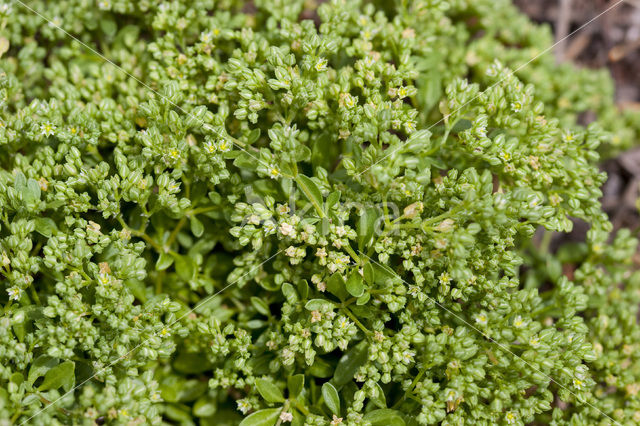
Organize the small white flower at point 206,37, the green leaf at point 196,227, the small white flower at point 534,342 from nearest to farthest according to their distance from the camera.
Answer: the small white flower at point 534,342 → the green leaf at point 196,227 → the small white flower at point 206,37

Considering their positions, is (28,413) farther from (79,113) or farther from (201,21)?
(201,21)

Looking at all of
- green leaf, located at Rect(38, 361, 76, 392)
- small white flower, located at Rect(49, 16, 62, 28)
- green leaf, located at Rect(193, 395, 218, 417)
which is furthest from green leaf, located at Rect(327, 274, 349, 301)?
small white flower, located at Rect(49, 16, 62, 28)

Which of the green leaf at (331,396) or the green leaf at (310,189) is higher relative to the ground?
the green leaf at (310,189)

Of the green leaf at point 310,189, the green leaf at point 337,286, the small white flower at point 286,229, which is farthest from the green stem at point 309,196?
the green leaf at point 337,286

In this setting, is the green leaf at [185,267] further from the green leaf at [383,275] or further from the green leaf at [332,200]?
the green leaf at [383,275]

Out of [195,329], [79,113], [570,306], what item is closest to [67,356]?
[195,329]

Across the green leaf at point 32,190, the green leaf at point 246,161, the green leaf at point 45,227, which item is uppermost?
the green leaf at point 246,161
